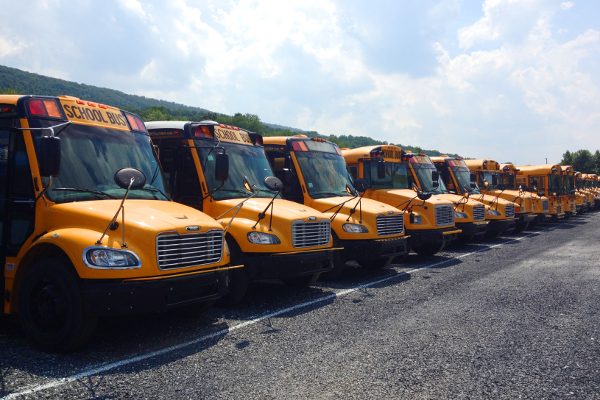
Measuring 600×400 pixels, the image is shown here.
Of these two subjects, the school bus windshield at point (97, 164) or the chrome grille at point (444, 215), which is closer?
the school bus windshield at point (97, 164)

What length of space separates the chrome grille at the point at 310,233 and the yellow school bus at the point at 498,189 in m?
12.8

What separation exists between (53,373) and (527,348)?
4.55m

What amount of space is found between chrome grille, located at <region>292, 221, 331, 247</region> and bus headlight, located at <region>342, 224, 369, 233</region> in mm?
1030

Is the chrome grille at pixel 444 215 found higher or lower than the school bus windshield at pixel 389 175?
lower

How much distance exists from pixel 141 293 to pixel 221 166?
320 cm

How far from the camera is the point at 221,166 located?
8.09 m

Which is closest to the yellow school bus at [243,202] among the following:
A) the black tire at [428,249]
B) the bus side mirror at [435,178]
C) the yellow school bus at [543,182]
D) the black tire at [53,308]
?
the black tire at [53,308]

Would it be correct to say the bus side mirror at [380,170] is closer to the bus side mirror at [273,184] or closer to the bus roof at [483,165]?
the bus side mirror at [273,184]

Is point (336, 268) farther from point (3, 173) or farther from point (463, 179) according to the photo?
point (463, 179)

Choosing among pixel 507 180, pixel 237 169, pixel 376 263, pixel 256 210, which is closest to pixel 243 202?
pixel 256 210

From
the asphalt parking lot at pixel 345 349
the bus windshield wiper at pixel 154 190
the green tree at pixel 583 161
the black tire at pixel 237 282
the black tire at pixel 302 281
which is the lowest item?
the asphalt parking lot at pixel 345 349

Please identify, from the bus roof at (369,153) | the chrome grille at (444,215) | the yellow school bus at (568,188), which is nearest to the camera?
the chrome grille at (444,215)

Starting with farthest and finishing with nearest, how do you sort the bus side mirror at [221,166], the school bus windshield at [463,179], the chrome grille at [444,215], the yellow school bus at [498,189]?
1. the yellow school bus at [498,189]
2. the school bus windshield at [463,179]
3. the chrome grille at [444,215]
4. the bus side mirror at [221,166]

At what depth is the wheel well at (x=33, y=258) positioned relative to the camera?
5406mm
